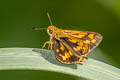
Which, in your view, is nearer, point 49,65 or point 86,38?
point 49,65

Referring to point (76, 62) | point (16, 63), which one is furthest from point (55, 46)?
point (16, 63)

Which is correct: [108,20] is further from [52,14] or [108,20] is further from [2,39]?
[2,39]

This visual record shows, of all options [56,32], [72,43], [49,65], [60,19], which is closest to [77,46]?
[72,43]

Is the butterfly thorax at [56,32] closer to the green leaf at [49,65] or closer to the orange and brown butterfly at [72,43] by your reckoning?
the orange and brown butterfly at [72,43]

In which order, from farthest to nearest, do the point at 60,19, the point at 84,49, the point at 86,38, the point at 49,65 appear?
the point at 60,19
the point at 86,38
the point at 84,49
the point at 49,65

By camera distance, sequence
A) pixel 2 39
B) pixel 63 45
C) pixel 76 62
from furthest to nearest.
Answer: pixel 2 39
pixel 63 45
pixel 76 62

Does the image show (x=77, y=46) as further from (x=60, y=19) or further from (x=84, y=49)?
(x=60, y=19)

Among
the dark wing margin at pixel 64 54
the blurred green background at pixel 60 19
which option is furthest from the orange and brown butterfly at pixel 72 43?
the blurred green background at pixel 60 19
